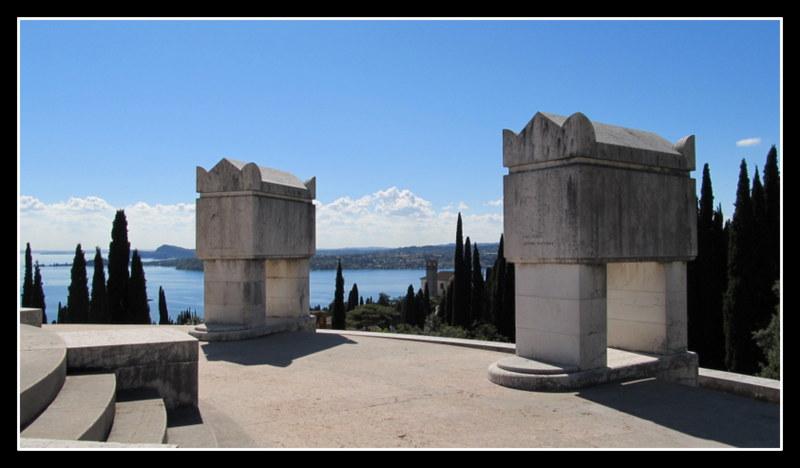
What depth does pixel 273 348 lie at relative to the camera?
33.8 ft

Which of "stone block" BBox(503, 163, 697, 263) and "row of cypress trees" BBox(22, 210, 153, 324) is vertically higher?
"stone block" BBox(503, 163, 697, 263)

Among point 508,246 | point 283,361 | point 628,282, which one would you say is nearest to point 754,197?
point 628,282

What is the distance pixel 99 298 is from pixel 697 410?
28.1 m

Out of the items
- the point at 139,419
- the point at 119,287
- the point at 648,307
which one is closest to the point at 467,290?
the point at 119,287

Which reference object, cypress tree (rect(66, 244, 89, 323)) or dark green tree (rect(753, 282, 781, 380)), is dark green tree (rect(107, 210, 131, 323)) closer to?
cypress tree (rect(66, 244, 89, 323))

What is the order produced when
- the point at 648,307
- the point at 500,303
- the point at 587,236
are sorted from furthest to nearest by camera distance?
1. the point at 500,303
2. the point at 648,307
3. the point at 587,236

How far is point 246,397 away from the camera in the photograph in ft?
22.2

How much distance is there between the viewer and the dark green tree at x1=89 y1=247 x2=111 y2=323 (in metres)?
27.6

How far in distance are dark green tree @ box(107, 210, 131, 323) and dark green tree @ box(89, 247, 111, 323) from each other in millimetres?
312

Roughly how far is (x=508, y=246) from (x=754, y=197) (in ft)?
74.1

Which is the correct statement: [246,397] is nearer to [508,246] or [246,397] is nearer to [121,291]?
[508,246]

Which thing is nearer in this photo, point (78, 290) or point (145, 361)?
point (145, 361)

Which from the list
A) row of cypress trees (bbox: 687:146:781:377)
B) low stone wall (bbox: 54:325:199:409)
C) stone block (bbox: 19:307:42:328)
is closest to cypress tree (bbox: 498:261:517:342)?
row of cypress trees (bbox: 687:146:781:377)

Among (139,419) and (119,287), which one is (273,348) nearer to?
(139,419)
